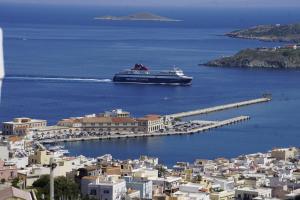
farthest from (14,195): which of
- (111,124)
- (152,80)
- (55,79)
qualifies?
(152,80)

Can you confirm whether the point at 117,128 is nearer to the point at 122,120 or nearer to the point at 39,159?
the point at 122,120

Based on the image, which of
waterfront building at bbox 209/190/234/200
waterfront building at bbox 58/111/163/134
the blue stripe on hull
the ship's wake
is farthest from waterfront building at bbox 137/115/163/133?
the blue stripe on hull


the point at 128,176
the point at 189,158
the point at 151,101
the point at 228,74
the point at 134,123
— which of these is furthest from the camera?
the point at 228,74

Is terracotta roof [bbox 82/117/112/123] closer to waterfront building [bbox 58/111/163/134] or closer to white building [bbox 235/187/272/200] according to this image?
waterfront building [bbox 58/111/163/134]

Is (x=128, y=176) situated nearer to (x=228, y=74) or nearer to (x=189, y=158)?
(x=189, y=158)

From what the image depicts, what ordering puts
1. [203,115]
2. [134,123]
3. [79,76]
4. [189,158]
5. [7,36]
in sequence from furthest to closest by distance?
1. [7,36]
2. [79,76]
3. [203,115]
4. [134,123]
5. [189,158]

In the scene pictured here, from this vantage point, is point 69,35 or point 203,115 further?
point 69,35

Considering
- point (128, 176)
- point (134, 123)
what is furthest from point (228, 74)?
point (128, 176)
